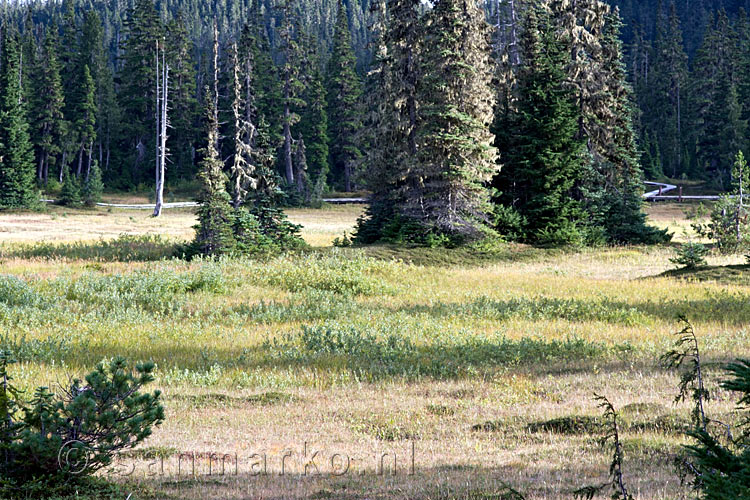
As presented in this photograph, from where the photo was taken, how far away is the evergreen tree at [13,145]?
195 feet

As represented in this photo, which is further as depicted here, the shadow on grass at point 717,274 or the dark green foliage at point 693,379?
the shadow on grass at point 717,274

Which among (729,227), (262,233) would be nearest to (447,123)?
(262,233)

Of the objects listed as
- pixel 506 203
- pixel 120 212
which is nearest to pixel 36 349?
pixel 506 203

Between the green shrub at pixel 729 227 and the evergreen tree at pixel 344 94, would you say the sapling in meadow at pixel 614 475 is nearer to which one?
the green shrub at pixel 729 227

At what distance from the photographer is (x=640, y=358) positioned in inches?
500

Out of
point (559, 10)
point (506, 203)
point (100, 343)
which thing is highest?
point (559, 10)

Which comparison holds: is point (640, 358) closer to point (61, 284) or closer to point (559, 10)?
point (61, 284)

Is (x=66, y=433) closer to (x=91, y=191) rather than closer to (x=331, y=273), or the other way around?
(x=331, y=273)

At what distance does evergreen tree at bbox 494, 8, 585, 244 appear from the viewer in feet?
117

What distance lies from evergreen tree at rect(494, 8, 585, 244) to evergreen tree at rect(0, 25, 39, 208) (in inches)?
1622

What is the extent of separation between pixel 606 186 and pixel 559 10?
9760 millimetres

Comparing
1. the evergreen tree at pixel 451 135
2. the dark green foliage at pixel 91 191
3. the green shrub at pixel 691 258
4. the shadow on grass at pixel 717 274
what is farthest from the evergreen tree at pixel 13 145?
the shadow on grass at pixel 717 274

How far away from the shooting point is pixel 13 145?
63.4 meters

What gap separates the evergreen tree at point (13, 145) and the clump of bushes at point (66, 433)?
192 ft
